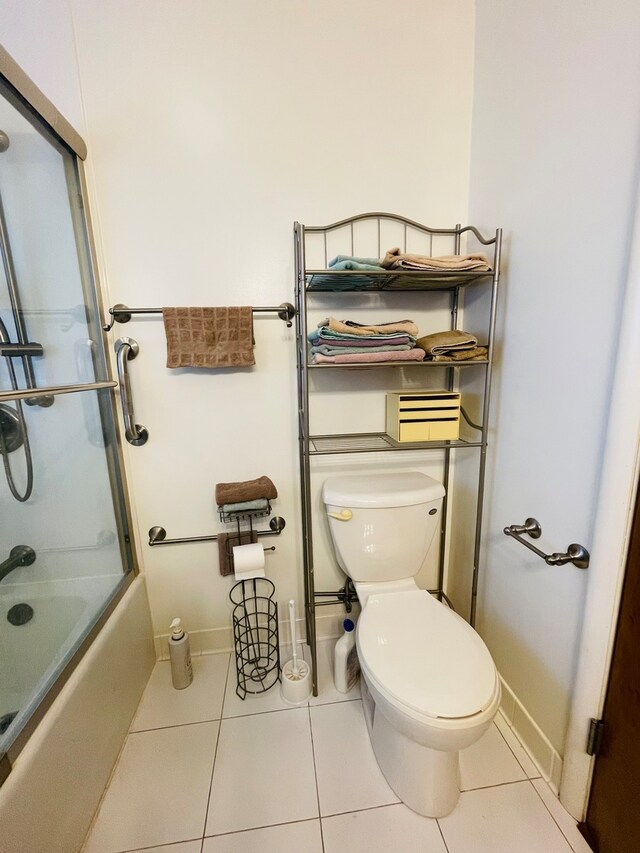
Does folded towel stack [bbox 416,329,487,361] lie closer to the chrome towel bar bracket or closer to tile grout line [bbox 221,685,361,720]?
the chrome towel bar bracket

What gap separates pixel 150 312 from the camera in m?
Answer: 1.27

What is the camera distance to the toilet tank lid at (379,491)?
1.25m

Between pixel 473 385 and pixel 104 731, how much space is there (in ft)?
5.58

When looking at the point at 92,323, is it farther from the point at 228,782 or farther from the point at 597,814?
the point at 597,814

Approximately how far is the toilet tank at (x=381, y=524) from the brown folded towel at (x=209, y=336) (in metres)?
0.58

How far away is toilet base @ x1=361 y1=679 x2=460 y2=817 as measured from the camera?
967 mm

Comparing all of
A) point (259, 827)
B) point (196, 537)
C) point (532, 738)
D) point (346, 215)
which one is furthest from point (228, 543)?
point (346, 215)

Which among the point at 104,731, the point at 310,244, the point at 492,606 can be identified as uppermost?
the point at 310,244

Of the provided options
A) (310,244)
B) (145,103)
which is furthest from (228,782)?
(145,103)

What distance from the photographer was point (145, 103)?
1177 mm

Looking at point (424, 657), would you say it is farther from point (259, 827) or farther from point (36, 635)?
point (36, 635)

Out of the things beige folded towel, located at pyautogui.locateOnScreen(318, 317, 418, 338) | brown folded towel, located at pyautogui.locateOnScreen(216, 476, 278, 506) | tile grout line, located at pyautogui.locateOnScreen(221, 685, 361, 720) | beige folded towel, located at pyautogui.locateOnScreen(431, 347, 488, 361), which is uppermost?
beige folded towel, located at pyautogui.locateOnScreen(318, 317, 418, 338)

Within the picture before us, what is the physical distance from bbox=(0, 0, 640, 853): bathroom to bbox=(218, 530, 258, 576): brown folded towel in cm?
11

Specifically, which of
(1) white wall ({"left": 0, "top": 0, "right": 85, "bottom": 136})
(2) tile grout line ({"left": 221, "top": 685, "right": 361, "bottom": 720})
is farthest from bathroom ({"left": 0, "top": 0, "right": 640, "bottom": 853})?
(2) tile grout line ({"left": 221, "top": 685, "right": 361, "bottom": 720})
